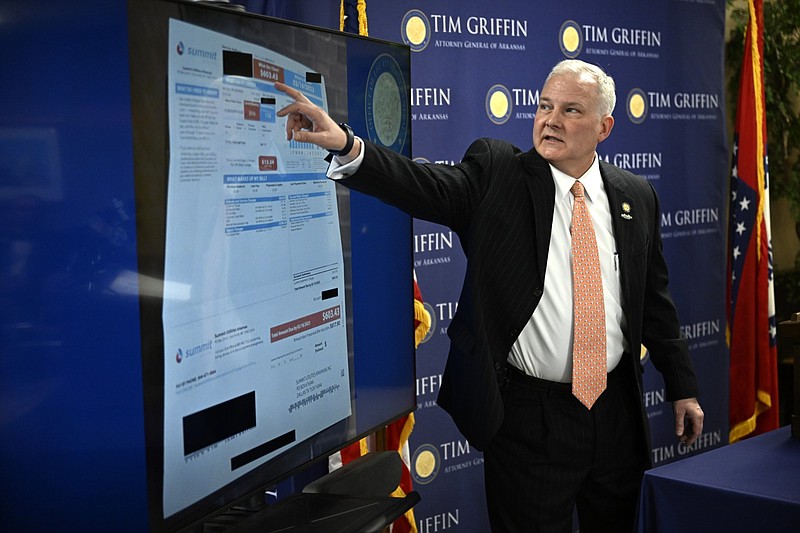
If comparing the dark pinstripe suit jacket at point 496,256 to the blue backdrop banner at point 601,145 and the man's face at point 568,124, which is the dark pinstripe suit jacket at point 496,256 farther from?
the blue backdrop banner at point 601,145

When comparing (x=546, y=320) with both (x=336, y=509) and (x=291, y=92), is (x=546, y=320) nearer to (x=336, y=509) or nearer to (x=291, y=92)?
(x=336, y=509)

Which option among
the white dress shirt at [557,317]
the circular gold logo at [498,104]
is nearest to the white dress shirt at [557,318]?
the white dress shirt at [557,317]

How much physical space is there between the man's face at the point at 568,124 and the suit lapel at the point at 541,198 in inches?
1.9

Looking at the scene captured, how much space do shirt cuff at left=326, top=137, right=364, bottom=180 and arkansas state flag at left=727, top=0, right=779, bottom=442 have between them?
3.22m

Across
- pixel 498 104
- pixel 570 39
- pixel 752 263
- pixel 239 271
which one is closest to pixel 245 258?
pixel 239 271

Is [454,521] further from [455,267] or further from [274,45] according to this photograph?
[274,45]

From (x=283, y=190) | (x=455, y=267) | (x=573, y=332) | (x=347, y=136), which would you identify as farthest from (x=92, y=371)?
(x=455, y=267)

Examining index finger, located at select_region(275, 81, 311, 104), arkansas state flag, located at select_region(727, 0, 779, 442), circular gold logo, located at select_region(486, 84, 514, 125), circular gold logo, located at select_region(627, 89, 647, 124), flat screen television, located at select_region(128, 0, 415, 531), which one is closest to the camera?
flat screen television, located at select_region(128, 0, 415, 531)

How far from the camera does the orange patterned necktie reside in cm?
246

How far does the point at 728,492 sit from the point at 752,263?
9.14ft

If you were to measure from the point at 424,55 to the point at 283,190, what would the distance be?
6.23 ft

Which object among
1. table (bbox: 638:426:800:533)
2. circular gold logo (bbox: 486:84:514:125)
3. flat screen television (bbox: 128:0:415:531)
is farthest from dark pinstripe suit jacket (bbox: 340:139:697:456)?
circular gold logo (bbox: 486:84:514:125)

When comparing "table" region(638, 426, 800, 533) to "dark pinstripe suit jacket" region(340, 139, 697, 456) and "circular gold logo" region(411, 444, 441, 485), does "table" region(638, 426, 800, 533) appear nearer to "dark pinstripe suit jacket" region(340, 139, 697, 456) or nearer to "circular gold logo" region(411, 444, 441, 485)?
"dark pinstripe suit jacket" region(340, 139, 697, 456)

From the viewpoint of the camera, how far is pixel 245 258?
1.72 meters
